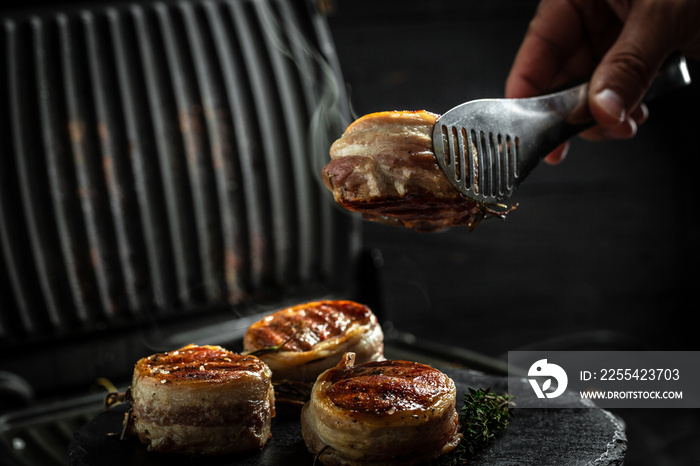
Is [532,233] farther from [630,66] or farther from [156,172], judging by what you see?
[156,172]

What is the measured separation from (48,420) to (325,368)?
115 centimetres

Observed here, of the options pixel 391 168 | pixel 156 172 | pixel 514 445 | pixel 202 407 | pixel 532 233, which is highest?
pixel 391 168

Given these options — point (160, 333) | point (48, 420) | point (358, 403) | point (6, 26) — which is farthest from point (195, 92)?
point (358, 403)

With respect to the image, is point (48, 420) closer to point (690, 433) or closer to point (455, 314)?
point (455, 314)

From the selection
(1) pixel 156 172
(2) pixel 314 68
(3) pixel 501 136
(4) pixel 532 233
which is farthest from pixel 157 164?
(4) pixel 532 233

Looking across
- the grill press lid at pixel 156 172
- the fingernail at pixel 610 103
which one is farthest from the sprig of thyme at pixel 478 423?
the grill press lid at pixel 156 172

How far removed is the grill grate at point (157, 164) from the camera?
8.86ft

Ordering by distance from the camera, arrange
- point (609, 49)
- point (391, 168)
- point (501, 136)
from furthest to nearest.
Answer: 1. point (609, 49)
2. point (501, 136)
3. point (391, 168)

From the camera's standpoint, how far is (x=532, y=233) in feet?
14.5

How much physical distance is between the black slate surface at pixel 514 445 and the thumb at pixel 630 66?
88cm

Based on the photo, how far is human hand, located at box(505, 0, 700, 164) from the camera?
6.73ft

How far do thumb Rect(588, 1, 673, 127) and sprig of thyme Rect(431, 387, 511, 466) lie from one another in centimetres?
90

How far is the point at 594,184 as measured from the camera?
14.5ft

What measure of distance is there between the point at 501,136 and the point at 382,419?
2.58 ft
